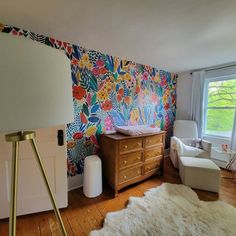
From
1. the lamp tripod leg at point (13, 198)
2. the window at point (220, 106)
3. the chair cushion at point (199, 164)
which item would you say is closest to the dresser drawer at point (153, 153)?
the chair cushion at point (199, 164)

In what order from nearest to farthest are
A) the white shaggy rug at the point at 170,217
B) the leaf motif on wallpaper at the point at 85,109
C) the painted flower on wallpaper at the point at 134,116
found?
1. the white shaggy rug at the point at 170,217
2. the leaf motif on wallpaper at the point at 85,109
3. the painted flower on wallpaper at the point at 134,116

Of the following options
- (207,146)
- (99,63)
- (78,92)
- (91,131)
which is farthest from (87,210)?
A: (207,146)

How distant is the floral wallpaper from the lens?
2.19 meters

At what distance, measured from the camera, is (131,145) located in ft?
7.23

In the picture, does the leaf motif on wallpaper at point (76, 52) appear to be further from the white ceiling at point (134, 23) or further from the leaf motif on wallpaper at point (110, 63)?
the leaf motif on wallpaper at point (110, 63)

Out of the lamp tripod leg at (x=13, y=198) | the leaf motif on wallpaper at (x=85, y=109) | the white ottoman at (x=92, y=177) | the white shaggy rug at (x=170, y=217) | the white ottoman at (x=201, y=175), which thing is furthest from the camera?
the leaf motif on wallpaper at (x=85, y=109)

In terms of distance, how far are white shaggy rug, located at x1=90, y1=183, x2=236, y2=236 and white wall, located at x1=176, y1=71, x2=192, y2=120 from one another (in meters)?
2.16

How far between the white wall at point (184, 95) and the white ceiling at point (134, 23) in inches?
50.8

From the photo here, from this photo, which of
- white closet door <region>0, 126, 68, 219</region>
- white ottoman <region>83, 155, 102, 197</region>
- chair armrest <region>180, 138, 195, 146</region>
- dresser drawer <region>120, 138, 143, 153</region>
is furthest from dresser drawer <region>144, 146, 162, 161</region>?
white closet door <region>0, 126, 68, 219</region>

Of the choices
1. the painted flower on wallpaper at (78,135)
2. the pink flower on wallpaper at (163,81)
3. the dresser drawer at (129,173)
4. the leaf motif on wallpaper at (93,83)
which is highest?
the pink flower on wallpaper at (163,81)

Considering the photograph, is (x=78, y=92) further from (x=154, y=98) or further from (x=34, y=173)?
(x=154, y=98)

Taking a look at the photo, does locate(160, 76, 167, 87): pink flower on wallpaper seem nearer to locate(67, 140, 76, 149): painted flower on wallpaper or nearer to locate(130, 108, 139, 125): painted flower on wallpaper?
locate(130, 108, 139, 125): painted flower on wallpaper

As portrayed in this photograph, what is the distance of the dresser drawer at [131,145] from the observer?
210 centimetres

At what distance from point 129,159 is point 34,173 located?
49.0 inches
